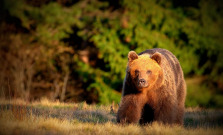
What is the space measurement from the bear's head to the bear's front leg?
0.21m

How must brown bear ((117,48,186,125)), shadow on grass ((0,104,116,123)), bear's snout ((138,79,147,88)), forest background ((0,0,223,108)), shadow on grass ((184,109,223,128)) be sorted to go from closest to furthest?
bear's snout ((138,79,147,88)), brown bear ((117,48,186,125)), shadow on grass ((0,104,116,123)), shadow on grass ((184,109,223,128)), forest background ((0,0,223,108))

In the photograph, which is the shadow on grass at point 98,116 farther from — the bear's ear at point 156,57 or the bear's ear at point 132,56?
the bear's ear at point 156,57

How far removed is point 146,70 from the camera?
5.82 m

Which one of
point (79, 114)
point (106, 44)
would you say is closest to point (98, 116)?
point (79, 114)

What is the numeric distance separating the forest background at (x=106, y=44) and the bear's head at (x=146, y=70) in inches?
404

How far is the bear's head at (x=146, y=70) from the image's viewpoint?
18.9 feet

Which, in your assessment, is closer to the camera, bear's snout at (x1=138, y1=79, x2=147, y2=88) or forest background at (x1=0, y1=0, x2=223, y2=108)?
bear's snout at (x1=138, y1=79, x2=147, y2=88)

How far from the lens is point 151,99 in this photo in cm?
601

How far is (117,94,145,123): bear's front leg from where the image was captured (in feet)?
19.6

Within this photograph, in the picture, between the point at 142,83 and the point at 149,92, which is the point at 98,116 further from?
the point at 142,83

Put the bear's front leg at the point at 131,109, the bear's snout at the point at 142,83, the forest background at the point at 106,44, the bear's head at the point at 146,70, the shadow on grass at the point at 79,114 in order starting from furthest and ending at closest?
1. the forest background at the point at 106,44
2. the shadow on grass at the point at 79,114
3. the bear's front leg at the point at 131,109
4. the bear's head at the point at 146,70
5. the bear's snout at the point at 142,83

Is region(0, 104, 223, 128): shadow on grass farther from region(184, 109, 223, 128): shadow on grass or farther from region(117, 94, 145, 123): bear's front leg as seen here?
region(117, 94, 145, 123): bear's front leg

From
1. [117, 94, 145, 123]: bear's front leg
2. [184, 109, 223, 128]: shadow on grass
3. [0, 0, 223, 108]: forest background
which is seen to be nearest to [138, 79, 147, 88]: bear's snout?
[117, 94, 145, 123]: bear's front leg

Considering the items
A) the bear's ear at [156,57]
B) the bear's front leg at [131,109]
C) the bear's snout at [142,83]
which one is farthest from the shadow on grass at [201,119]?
the bear's snout at [142,83]
